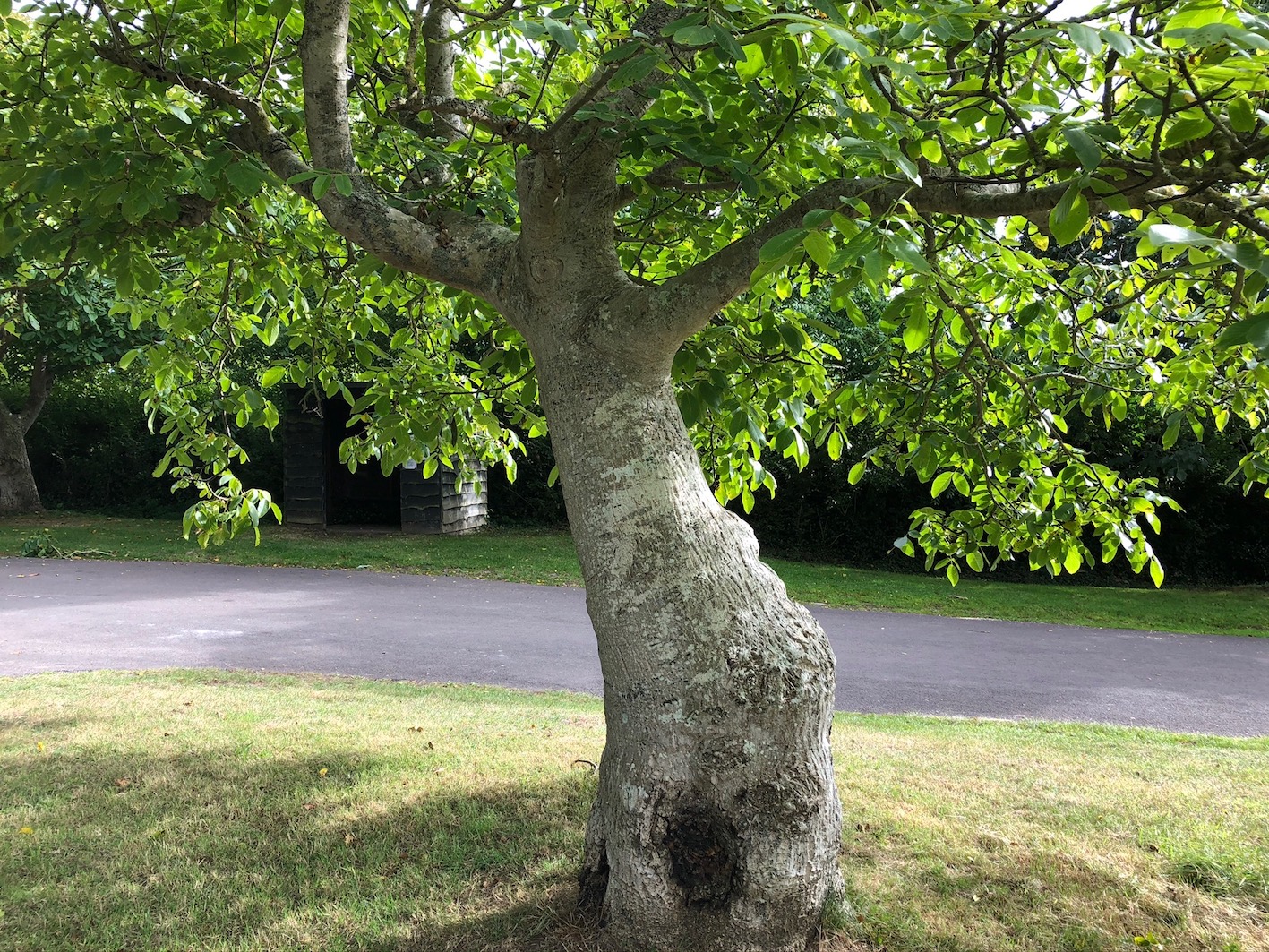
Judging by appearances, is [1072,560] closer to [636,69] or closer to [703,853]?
[703,853]

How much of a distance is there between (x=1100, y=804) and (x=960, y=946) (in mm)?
2012

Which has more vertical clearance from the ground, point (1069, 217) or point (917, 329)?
point (1069, 217)

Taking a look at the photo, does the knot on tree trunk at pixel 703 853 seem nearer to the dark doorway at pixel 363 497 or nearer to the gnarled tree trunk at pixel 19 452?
the dark doorway at pixel 363 497

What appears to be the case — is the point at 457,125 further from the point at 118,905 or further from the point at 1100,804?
the point at 1100,804

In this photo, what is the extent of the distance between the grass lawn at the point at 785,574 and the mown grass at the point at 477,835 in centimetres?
674

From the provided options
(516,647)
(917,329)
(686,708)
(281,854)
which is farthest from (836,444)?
(516,647)

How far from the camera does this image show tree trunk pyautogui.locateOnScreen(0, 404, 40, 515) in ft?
66.2

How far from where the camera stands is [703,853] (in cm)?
292

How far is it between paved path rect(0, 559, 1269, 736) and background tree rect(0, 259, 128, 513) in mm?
5320

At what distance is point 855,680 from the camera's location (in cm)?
859

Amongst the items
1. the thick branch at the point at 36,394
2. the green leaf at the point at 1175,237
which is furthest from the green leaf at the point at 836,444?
the thick branch at the point at 36,394

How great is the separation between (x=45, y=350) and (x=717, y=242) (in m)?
18.8

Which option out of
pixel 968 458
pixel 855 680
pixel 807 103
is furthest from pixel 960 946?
pixel 855 680

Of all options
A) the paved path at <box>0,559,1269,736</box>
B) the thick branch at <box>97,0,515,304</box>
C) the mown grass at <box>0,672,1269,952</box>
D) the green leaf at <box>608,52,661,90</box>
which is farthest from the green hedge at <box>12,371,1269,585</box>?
the green leaf at <box>608,52,661,90</box>
